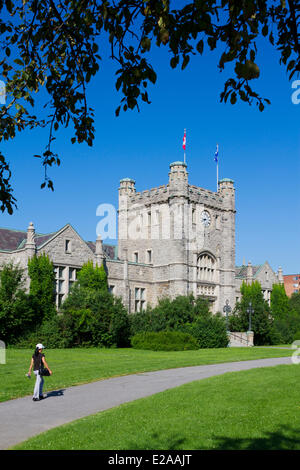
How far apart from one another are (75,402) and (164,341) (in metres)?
23.9

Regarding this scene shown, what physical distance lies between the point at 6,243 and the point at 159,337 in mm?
14902

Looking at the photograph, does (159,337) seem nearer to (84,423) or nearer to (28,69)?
(84,423)

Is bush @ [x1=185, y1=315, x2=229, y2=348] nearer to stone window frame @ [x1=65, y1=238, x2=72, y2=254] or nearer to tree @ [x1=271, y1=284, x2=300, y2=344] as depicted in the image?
stone window frame @ [x1=65, y1=238, x2=72, y2=254]

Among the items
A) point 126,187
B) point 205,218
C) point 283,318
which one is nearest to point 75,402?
point 205,218

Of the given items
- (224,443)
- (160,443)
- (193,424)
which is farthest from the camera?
(193,424)

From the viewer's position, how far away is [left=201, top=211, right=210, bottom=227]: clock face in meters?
54.1

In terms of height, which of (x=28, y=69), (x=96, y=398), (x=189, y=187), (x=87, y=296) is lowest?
(x=96, y=398)

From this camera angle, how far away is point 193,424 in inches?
411

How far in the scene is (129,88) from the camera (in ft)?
22.8

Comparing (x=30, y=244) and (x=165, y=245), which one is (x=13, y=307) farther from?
(x=165, y=245)

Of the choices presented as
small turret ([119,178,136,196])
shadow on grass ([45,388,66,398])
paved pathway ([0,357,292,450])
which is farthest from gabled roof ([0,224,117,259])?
shadow on grass ([45,388,66,398])

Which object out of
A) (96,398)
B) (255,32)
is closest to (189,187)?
(96,398)

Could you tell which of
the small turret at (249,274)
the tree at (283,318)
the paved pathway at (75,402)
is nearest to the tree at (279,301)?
the tree at (283,318)

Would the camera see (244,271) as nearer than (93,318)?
No
